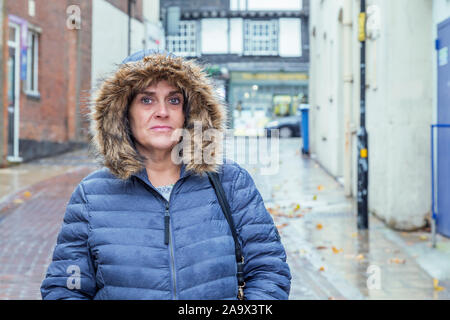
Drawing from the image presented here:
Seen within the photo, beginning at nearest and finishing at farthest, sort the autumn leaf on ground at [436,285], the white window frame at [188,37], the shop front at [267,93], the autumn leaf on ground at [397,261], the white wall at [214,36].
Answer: the autumn leaf on ground at [436,285] → the autumn leaf on ground at [397,261] → the shop front at [267,93] → the white wall at [214,36] → the white window frame at [188,37]

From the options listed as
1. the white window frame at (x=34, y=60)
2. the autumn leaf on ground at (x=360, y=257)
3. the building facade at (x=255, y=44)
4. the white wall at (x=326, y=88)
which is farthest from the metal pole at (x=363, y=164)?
the building facade at (x=255, y=44)

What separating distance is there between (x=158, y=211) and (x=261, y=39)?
37.8 metres

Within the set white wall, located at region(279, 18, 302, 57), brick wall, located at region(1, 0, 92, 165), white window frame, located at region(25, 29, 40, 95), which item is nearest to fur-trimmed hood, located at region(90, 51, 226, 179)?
brick wall, located at region(1, 0, 92, 165)

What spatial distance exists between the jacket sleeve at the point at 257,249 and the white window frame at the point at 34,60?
1587 centimetres

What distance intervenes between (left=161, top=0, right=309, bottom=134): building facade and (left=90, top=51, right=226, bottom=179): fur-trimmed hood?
3577 centimetres

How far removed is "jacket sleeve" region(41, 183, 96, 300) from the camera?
95.3 inches

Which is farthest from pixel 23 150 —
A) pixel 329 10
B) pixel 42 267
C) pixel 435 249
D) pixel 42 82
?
pixel 435 249

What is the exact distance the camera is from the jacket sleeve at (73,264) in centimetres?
242

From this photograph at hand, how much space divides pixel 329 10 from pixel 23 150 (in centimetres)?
815

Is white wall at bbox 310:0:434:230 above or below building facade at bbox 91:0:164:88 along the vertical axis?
below

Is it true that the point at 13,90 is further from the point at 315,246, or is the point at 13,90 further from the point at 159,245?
the point at 159,245

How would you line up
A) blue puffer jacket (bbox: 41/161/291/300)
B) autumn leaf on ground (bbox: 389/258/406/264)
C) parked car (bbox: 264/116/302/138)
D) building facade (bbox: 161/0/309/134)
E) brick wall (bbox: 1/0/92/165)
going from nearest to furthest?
blue puffer jacket (bbox: 41/161/291/300)
autumn leaf on ground (bbox: 389/258/406/264)
brick wall (bbox: 1/0/92/165)
parked car (bbox: 264/116/302/138)
building facade (bbox: 161/0/309/134)

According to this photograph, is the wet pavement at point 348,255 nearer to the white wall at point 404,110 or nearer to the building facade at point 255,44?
the white wall at point 404,110

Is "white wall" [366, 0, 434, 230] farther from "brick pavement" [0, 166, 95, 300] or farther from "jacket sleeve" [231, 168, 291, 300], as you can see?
"jacket sleeve" [231, 168, 291, 300]
